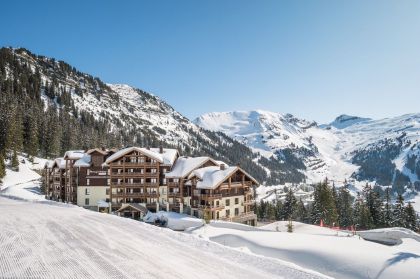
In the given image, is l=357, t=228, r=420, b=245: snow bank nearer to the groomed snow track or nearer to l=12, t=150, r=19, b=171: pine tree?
the groomed snow track

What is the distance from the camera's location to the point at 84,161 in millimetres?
76438

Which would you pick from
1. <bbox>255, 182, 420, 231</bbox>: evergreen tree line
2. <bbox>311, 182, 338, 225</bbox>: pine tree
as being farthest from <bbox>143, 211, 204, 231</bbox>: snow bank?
<bbox>311, 182, 338, 225</bbox>: pine tree

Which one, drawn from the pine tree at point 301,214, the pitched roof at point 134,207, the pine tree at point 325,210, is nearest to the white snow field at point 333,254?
the pitched roof at point 134,207

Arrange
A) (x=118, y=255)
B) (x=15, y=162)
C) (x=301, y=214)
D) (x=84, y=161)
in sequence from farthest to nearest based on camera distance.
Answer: (x=301, y=214) → (x=15, y=162) → (x=84, y=161) → (x=118, y=255)

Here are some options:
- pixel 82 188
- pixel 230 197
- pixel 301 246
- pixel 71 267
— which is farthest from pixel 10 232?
pixel 82 188

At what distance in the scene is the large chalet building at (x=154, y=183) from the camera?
65631 millimetres

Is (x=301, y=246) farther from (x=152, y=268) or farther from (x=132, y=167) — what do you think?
(x=132, y=167)

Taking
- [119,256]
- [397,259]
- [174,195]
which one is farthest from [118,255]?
[174,195]

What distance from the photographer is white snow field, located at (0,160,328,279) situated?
56.2 feet

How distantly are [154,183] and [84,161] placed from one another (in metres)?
16.7

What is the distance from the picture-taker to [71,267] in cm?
1758

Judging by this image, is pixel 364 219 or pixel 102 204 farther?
pixel 364 219

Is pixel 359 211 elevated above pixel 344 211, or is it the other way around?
pixel 359 211

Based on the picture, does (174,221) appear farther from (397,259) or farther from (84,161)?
(397,259)
